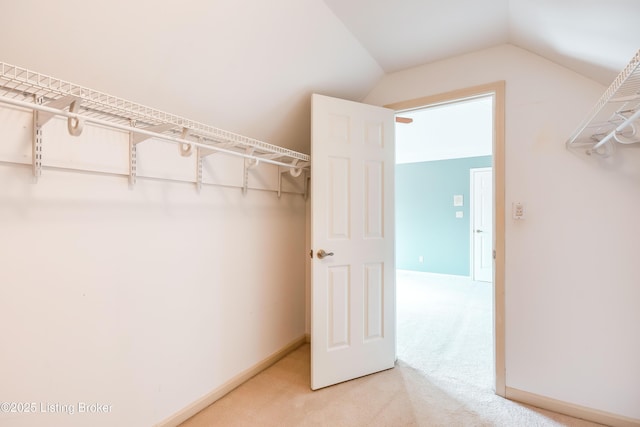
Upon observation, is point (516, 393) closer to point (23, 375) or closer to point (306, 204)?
point (306, 204)

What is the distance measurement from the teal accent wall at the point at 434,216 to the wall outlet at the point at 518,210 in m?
3.75

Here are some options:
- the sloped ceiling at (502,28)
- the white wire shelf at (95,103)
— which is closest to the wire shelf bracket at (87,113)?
the white wire shelf at (95,103)

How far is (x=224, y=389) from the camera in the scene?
74.0 inches

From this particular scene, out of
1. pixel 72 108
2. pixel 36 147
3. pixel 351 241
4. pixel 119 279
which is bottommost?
pixel 119 279

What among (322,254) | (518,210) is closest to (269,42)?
(322,254)

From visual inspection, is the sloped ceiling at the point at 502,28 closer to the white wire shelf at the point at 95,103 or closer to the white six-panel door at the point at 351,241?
the white six-panel door at the point at 351,241

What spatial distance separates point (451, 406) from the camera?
182cm

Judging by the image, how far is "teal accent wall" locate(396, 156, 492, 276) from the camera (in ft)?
17.7

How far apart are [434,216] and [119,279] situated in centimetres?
540

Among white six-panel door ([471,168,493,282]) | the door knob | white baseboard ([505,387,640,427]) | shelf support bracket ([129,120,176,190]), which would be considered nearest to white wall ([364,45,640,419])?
white baseboard ([505,387,640,427])

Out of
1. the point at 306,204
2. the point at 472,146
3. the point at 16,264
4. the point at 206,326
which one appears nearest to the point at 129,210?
the point at 16,264

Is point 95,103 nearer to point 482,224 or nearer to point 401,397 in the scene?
point 401,397

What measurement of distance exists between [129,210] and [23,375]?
72cm

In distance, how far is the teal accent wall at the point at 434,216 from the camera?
17.7 feet
